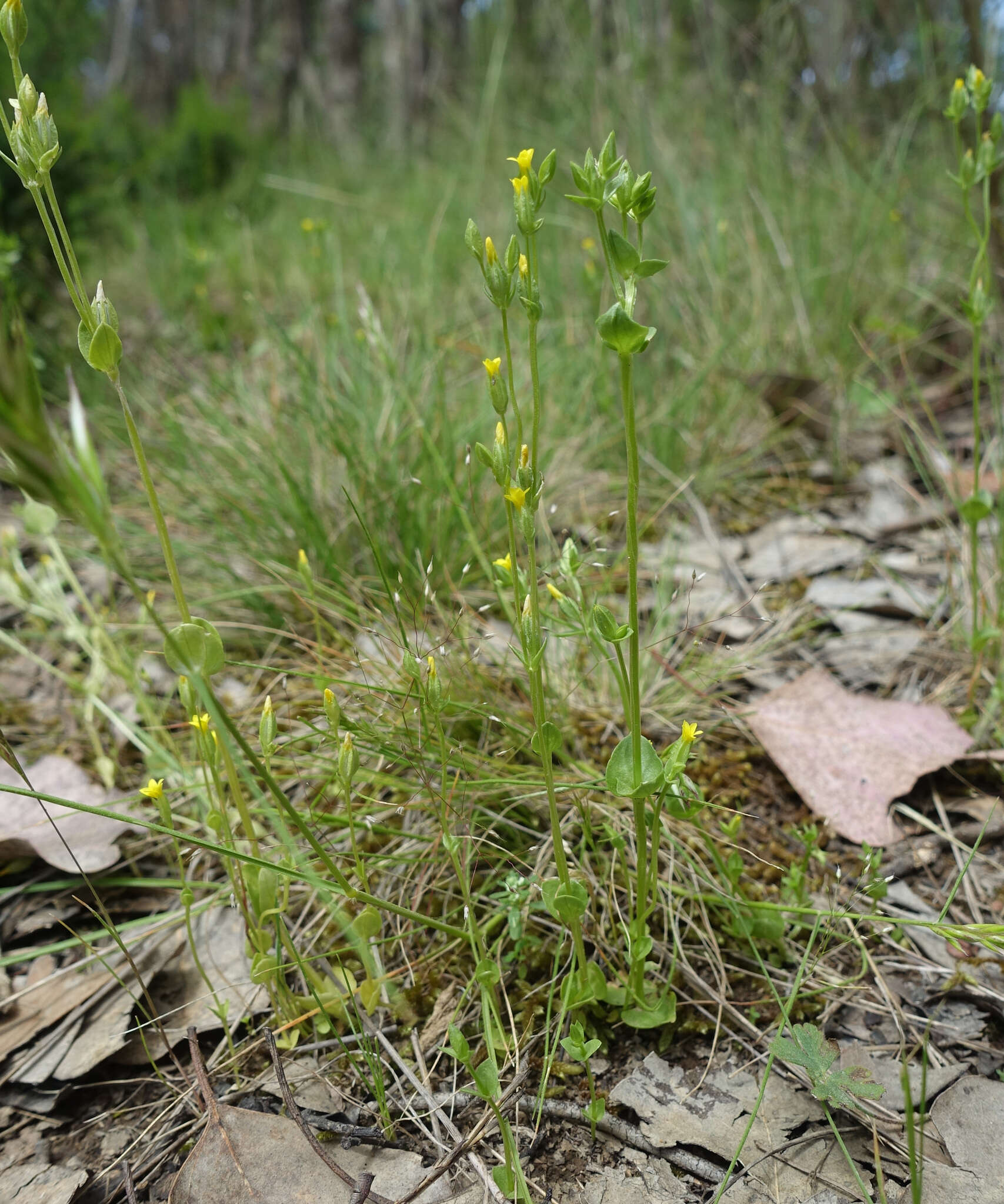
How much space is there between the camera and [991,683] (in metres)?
1.51

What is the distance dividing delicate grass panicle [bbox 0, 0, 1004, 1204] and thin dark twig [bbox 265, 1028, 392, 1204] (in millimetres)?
68

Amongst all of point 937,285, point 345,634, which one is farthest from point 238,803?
point 937,285

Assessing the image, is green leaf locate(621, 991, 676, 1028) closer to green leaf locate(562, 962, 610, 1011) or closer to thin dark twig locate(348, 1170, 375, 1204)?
green leaf locate(562, 962, 610, 1011)

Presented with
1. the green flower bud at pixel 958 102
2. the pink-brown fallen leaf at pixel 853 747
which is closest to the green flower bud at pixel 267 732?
the pink-brown fallen leaf at pixel 853 747

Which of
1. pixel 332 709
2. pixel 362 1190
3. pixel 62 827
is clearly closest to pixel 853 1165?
pixel 362 1190

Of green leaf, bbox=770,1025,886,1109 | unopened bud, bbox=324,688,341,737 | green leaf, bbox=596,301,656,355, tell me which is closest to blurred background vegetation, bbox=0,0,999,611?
unopened bud, bbox=324,688,341,737

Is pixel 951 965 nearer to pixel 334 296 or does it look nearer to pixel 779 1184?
pixel 779 1184

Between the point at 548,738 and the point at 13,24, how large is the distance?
0.86 metres

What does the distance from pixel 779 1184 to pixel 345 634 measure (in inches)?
44.7

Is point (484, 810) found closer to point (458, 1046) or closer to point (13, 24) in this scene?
point (458, 1046)

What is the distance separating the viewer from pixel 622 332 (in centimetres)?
76

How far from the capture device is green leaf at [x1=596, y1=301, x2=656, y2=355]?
29.4 inches

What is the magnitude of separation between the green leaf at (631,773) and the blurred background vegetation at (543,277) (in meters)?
0.42

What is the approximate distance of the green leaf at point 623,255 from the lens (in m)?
0.77
